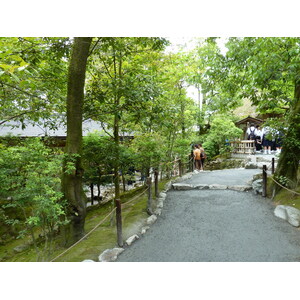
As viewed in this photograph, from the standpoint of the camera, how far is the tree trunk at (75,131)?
320 centimetres

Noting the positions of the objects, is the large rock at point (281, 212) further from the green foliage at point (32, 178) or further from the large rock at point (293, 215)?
the green foliage at point (32, 178)

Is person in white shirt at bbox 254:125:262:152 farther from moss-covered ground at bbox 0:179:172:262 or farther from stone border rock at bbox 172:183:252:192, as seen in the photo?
moss-covered ground at bbox 0:179:172:262

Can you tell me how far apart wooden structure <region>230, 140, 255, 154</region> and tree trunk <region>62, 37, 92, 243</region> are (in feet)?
33.4

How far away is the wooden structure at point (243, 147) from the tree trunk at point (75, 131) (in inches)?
401

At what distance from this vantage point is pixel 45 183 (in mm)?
2500

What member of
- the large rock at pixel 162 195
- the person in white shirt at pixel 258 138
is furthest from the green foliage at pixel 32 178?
the person in white shirt at pixel 258 138

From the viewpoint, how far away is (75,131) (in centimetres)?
331

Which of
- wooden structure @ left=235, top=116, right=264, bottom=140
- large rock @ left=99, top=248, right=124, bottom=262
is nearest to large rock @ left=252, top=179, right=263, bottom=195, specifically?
large rock @ left=99, top=248, right=124, bottom=262

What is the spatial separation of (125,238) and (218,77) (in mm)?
4104

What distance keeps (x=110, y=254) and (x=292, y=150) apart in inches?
156

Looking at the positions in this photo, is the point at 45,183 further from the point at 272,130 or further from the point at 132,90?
the point at 272,130

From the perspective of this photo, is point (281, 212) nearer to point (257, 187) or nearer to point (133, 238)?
point (257, 187)

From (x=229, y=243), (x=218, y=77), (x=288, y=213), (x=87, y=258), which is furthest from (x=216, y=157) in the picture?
(x=87, y=258)

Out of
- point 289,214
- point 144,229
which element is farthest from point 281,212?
point 144,229
